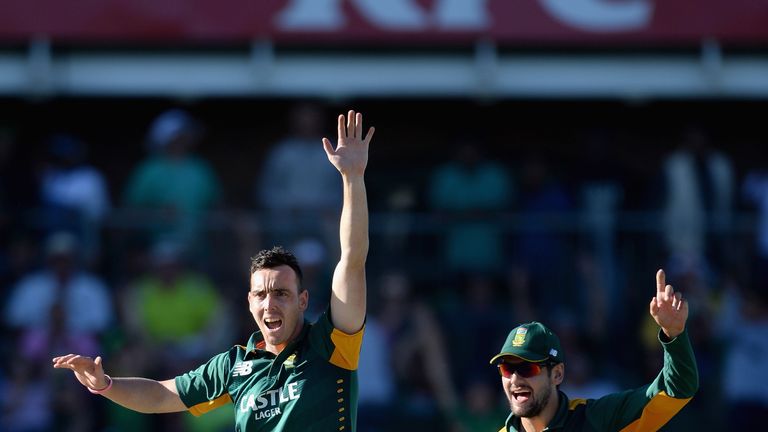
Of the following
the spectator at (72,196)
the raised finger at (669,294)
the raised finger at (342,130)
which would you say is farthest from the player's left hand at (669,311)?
the spectator at (72,196)

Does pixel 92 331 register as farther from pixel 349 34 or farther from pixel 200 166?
pixel 349 34

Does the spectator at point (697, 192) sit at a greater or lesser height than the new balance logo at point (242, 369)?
greater

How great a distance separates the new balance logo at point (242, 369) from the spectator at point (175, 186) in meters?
5.36

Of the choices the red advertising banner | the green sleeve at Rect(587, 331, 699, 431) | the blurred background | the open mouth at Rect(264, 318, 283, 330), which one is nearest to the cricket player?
the open mouth at Rect(264, 318, 283, 330)

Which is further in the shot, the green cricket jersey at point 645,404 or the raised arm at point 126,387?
the raised arm at point 126,387

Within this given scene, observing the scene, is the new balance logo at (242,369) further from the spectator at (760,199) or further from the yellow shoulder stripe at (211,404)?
the spectator at (760,199)

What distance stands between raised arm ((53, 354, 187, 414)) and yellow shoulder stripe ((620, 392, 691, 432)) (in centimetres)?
201

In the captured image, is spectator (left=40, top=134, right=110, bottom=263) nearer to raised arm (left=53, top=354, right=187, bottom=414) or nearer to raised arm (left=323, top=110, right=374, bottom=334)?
raised arm (left=53, top=354, right=187, bottom=414)

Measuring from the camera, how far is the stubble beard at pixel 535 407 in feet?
20.3

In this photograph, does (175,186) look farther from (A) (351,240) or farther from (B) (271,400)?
(A) (351,240)

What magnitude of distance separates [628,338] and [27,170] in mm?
5221

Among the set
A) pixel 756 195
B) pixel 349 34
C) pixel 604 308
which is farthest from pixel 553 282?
pixel 349 34

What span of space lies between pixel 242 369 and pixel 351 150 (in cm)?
110

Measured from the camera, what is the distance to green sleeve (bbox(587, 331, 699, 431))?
19.8 ft
